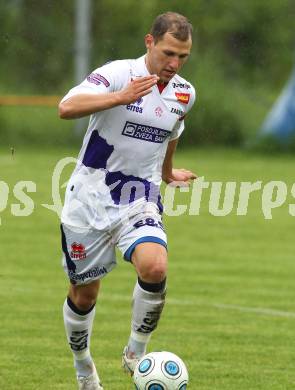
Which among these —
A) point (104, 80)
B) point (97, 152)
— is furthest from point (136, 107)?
point (97, 152)

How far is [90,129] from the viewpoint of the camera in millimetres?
7535

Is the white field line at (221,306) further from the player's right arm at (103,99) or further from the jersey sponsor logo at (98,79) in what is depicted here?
the player's right arm at (103,99)

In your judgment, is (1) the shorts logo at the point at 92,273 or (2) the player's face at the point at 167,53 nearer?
(2) the player's face at the point at 167,53

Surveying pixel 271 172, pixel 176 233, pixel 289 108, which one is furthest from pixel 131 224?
pixel 289 108

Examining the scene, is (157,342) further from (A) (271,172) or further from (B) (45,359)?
(A) (271,172)

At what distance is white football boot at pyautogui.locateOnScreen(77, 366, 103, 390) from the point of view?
7594mm

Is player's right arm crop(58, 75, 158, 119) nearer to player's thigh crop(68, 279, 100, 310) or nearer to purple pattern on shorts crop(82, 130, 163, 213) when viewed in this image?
purple pattern on shorts crop(82, 130, 163, 213)

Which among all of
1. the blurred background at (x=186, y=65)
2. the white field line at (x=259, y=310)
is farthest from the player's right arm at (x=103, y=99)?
the blurred background at (x=186, y=65)

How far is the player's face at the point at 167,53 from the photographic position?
729cm

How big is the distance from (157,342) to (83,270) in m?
1.99

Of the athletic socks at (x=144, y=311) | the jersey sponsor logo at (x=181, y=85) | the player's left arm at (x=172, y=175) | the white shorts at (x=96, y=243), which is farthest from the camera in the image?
the player's left arm at (x=172, y=175)

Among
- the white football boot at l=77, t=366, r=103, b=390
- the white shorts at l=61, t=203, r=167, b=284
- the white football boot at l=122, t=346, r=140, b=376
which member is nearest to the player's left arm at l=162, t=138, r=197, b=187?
the white shorts at l=61, t=203, r=167, b=284

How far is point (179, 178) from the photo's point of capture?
8.08 metres

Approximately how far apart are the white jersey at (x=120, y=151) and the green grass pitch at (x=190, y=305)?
4.23ft
